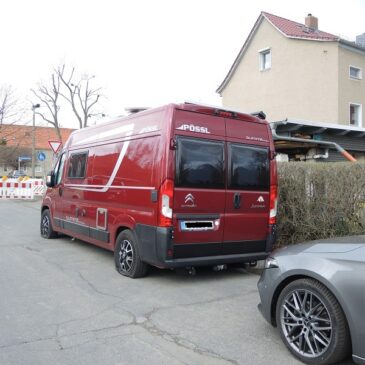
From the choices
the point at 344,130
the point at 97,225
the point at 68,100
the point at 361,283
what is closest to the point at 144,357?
the point at 361,283

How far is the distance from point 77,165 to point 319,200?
464 cm

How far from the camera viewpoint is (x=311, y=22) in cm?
3162

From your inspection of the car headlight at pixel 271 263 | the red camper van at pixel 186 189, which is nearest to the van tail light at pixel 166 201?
the red camper van at pixel 186 189

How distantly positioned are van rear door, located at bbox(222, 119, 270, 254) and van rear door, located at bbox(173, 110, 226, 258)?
0.49 ft

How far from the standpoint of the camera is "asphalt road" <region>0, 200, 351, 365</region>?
3.98 metres

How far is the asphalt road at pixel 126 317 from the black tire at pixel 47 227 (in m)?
2.37

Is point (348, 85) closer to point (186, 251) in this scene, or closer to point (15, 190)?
point (15, 190)

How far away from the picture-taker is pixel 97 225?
788 centimetres

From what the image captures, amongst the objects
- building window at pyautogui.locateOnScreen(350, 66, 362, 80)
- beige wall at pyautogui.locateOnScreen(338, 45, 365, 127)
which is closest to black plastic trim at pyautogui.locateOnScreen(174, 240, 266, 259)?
beige wall at pyautogui.locateOnScreen(338, 45, 365, 127)

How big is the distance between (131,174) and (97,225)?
1596 mm

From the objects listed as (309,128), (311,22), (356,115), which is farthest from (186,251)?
(311,22)

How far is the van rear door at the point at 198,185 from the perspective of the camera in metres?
6.13

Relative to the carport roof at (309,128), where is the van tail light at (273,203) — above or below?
below

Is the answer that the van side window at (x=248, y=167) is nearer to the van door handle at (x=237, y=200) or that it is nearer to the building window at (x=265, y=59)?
the van door handle at (x=237, y=200)
